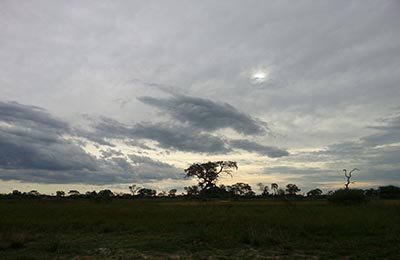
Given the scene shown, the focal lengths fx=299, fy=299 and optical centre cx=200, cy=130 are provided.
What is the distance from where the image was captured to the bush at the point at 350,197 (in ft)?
131

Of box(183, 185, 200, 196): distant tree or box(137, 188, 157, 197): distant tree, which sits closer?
box(183, 185, 200, 196): distant tree

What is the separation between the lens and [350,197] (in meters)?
40.8

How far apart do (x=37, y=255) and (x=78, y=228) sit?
778cm

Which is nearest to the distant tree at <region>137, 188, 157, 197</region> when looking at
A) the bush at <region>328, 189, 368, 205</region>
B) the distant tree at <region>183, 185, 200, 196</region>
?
the distant tree at <region>183, 185, 200, 196</region>

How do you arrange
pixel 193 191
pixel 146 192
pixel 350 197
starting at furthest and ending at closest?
pixel 146 192 < pixel 193 191 < pixel 350 197

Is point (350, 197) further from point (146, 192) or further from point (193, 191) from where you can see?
point (146, 192)

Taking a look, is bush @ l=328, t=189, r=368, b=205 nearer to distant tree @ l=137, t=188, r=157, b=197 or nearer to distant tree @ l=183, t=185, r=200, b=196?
distant tree @ l=183, t=185, r=200, b=196

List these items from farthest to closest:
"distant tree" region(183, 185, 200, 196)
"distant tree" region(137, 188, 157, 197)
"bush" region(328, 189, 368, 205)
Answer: "distant tree" region(137, 188, 157, 197)
"distant tree" region(183, 185, 200, 196)
"bush" region(328, 189, 368, 205)

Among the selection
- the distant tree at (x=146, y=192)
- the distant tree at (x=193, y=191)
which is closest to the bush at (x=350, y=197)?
the distant tree at (x=193, y=191)

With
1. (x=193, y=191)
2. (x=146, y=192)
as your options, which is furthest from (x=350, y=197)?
(x=146, y=192)

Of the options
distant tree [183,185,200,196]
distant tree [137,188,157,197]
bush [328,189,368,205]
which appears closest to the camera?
bush [328,189,368,205]

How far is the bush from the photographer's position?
3978cm

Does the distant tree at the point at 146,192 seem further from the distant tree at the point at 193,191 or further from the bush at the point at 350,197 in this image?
the bush at the point at 350,197

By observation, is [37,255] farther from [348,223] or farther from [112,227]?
[348,223]
